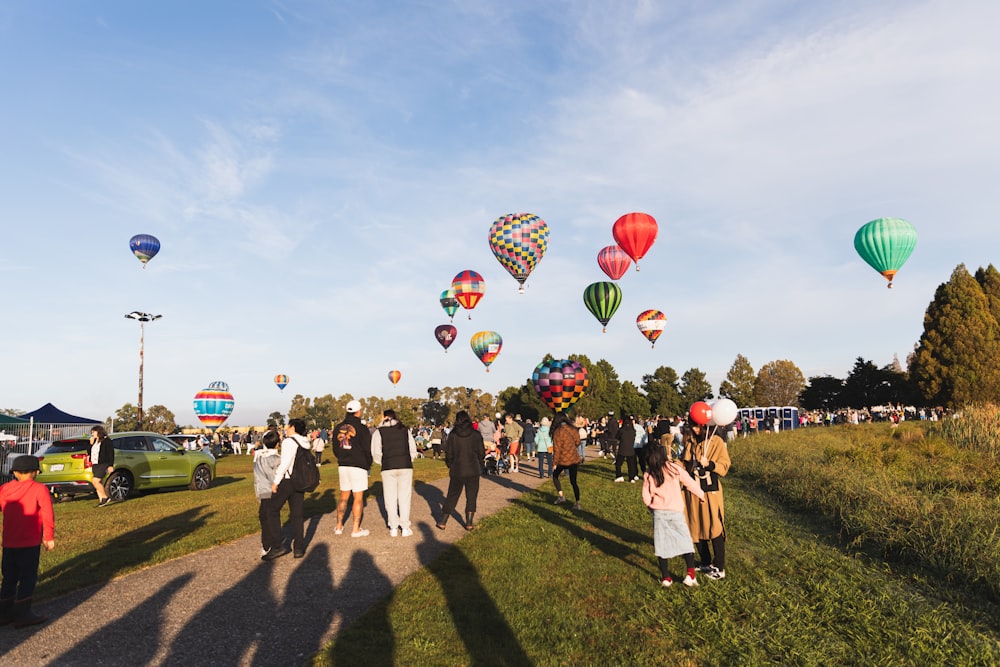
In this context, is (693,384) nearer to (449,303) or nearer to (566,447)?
(449,303)

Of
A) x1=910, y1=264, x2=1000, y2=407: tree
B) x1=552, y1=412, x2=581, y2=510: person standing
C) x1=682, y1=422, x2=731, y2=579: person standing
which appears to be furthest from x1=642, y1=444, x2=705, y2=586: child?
x1=910, y1=264, x2=1000, y2=407: tree

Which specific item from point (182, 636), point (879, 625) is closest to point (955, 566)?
point (879, 625)

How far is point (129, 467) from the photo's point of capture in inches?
587

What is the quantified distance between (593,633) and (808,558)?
4144 millimetres

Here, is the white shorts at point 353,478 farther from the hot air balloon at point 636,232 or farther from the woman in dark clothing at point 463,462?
the hot air balloon at point 636,232

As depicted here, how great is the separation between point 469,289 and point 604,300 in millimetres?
9294

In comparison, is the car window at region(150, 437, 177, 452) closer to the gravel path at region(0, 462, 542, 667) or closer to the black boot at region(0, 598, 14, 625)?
the gravel path at region(0, 462, 542, 667)

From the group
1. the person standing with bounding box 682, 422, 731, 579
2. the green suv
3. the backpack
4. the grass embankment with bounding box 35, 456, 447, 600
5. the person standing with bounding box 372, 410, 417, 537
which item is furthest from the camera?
the green suv

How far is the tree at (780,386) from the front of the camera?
10869cm

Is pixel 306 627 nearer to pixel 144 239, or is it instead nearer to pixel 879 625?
pixel 879 625

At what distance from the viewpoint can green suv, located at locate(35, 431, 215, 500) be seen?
46.4ft

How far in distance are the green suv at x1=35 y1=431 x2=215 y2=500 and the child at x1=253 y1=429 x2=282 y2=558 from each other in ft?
27.4

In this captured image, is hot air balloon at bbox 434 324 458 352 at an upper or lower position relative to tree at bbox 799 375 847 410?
upper

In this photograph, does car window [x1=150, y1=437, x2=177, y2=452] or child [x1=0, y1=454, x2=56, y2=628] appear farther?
car window [x1=150, y1=437, x2=177, y2=452]
